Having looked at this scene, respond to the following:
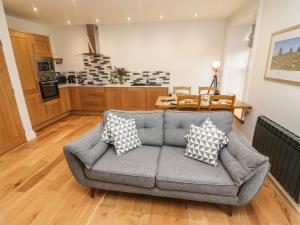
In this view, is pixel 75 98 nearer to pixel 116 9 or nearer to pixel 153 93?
pixel 153 93

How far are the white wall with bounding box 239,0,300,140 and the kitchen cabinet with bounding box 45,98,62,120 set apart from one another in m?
4.26

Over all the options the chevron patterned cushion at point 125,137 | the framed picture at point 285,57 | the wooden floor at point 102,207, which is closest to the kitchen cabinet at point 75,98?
the wooden floor at point 102,207

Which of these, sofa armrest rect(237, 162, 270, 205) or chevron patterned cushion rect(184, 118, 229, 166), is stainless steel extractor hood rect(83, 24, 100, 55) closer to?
chevron patterned cushion rect(184, 118, 229, 166)

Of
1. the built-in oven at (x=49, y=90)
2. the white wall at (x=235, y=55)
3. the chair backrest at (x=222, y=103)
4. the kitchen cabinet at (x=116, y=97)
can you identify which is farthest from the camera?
the kitchen cabinet at (x=116, y=97)

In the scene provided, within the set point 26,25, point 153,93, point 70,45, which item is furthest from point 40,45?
point 153,93

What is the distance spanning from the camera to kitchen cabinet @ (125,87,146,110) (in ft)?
14.6

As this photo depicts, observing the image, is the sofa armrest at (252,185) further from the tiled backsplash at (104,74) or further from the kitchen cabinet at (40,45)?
the kitchen cabinet at (40,45)

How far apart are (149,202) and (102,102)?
3410 millimetres

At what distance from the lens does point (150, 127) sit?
84.7 inches

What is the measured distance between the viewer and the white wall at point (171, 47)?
4.40m

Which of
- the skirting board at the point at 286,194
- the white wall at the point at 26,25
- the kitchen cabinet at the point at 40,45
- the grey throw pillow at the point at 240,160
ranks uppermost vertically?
the white wall at the point at 26,25

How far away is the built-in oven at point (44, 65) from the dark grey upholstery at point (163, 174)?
2770 millimetres

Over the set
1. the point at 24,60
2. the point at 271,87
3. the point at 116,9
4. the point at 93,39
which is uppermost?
the point at 116,9

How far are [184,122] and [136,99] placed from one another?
2621mm
